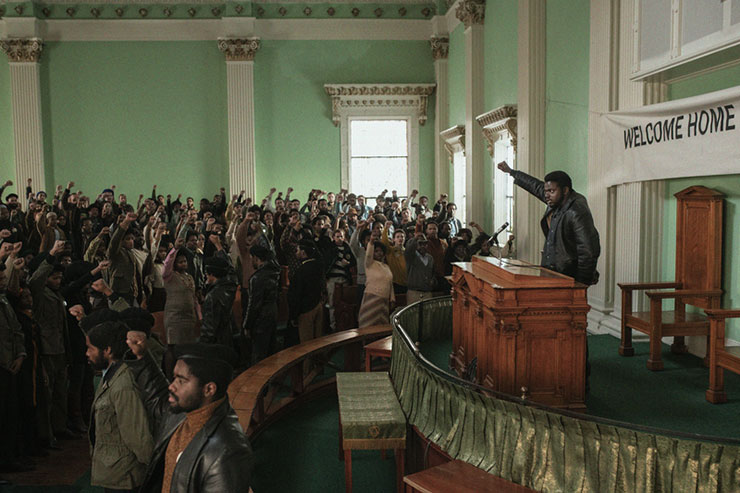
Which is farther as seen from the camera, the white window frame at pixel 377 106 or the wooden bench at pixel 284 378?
the white window frame at pixel 377 106

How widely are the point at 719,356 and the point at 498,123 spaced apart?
315 inches

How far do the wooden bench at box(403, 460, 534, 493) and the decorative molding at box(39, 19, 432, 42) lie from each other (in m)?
16.2

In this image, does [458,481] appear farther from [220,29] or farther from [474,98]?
[220,29]

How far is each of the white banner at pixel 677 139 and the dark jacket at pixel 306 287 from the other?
3680 millimetres

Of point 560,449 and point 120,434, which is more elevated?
point 120,434

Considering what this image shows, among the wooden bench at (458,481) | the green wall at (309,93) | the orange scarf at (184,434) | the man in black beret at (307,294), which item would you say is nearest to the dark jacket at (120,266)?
the man in black beret at (307,294)

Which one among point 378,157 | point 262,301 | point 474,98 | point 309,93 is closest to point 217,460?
point 262,301

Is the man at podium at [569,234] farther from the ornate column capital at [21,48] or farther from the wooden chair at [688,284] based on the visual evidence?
the ornate column capital at [21,48]

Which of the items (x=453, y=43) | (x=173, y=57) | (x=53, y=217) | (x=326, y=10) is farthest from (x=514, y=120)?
(x=173, y=57)

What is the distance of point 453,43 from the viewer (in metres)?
18.0

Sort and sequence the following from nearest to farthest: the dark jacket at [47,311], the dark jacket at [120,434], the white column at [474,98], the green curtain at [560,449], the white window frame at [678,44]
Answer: the green curtain at [560,449], the dark jacket at [120,434], the white window frame at [678,44], the dark jacket at [47,311], the white column at [474,98]

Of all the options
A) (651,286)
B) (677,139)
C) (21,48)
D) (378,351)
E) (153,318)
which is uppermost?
(21,48)

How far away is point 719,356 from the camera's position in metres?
5.52

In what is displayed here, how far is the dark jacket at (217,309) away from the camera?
692 centimetres
